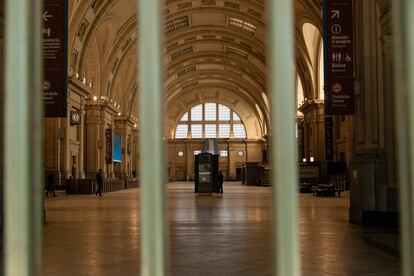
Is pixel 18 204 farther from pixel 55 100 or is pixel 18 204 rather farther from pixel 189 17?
pixel 189 17

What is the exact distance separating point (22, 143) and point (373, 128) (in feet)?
37.9

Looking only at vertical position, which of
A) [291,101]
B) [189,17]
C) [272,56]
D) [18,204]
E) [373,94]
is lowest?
[18,204]

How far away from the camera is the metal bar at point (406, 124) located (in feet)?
6.09

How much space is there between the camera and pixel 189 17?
45.4m

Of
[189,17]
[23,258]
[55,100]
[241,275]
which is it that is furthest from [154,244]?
[189,17]

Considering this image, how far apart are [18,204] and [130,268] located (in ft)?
16.8

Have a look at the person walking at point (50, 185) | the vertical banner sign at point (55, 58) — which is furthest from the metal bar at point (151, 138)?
the person walking at point (50, 185)

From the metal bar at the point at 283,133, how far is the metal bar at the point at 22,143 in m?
0.81

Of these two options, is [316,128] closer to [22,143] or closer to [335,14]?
[335,14]

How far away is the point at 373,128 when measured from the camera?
41.3 feet

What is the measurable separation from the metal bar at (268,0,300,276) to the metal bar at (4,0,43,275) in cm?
81

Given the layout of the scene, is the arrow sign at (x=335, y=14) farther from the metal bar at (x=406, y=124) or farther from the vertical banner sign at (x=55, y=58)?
the metal bar at (x=406, y=124)

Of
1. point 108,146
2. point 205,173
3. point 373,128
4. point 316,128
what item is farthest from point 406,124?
point 108,146

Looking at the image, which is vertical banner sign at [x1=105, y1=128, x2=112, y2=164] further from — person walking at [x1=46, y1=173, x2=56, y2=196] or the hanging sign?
the hanging sign
